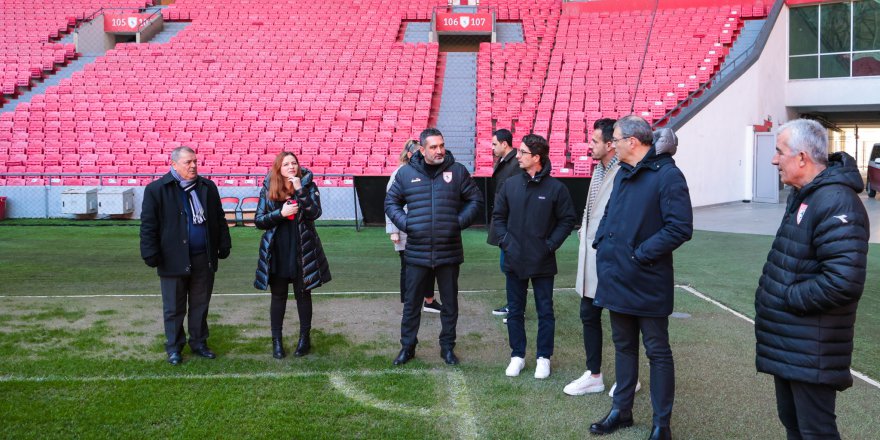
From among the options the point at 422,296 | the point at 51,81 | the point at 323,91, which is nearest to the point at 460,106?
the point at 323,91

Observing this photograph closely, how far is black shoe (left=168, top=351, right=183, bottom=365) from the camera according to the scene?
582cm

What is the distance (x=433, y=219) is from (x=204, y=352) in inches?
79.8

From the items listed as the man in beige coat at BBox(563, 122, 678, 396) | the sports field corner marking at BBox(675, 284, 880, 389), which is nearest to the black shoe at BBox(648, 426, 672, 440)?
the man in beige coat at BBox(563, 122, 678, 396)

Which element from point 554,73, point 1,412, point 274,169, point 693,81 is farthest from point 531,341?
point 554,73

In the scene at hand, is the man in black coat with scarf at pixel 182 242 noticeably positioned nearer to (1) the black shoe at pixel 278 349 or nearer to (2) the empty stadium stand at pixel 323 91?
(1) the black shoe at pixel 278 349

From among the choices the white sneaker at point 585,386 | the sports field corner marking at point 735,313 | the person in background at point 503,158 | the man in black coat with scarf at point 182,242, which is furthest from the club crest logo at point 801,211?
the man in black coat with scarf at point 182,242

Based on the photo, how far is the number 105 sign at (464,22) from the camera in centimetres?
2666

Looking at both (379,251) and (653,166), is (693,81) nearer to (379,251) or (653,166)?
Result: (379,251)

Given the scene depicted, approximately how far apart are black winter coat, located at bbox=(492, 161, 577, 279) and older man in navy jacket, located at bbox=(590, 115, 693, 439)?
1.07 m

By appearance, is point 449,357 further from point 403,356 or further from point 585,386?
point 585,386

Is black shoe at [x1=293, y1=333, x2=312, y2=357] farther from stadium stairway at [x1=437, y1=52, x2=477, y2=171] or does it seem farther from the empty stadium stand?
stadium stairway at [x1=437, y1=52, x2=477, y2=171]

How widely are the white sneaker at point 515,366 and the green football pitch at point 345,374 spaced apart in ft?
0.15

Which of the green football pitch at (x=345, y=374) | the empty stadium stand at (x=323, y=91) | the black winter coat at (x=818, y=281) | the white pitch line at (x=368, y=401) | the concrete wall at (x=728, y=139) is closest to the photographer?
the black winter coat at (x=818, y=281)

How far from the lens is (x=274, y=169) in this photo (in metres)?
5.88
